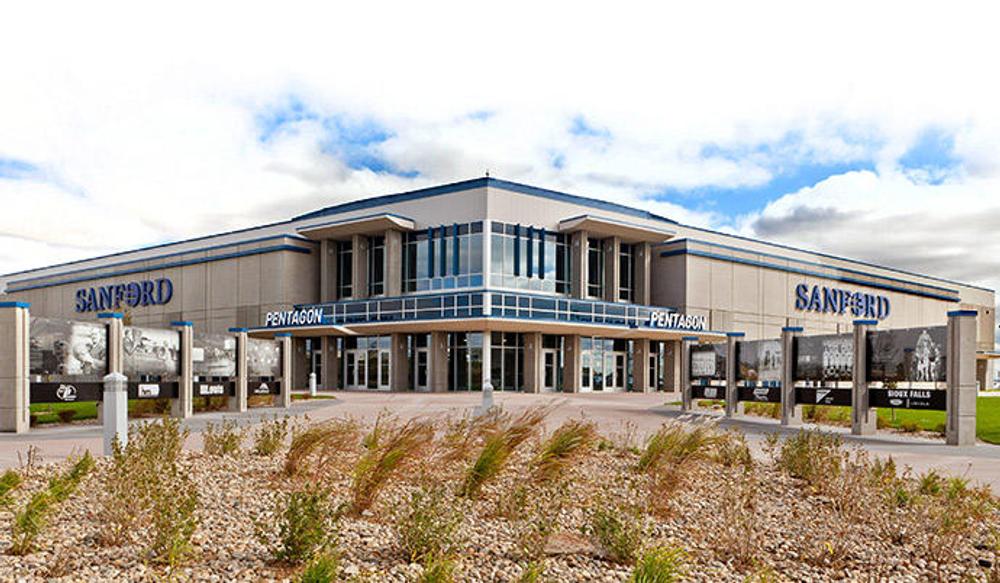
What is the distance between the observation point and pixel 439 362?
4525 cm

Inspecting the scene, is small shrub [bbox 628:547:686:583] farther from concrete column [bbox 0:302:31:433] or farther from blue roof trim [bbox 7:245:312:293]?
blue roof trim [bbox 7:245:312:293]

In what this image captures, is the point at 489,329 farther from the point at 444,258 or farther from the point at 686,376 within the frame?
the point at 686,376

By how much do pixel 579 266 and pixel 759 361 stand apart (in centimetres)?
2334

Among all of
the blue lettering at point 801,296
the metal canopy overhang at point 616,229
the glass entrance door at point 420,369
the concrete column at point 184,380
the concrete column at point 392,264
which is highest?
the metal canopy overhang at point 616,229

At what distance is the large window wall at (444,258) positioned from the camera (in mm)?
45266

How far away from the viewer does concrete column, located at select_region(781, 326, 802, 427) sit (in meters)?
22.6

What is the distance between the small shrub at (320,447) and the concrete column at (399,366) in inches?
1398

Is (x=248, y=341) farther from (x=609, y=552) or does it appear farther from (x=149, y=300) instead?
(x=149, y=300)

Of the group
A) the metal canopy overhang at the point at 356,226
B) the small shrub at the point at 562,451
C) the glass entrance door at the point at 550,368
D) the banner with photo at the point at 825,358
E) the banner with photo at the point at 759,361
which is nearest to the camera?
the small shrub at the point at 562,451

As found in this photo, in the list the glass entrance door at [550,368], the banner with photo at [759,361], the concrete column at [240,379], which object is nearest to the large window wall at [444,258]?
the glass entrance door at [550,368]

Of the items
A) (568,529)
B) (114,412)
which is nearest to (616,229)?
(114,412)

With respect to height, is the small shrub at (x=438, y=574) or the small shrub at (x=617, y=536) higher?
the small shrub at (x=438, y=574)

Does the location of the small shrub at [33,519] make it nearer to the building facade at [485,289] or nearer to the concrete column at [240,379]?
the concrete column at [240,379]

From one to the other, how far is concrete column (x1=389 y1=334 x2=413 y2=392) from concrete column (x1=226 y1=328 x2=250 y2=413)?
64.2ft
